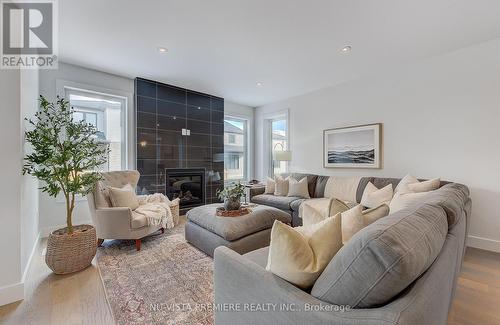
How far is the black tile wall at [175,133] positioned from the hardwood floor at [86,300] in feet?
6.70

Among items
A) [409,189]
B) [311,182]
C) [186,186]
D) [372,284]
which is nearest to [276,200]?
[311,182]

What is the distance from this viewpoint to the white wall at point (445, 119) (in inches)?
110

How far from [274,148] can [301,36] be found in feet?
11.0

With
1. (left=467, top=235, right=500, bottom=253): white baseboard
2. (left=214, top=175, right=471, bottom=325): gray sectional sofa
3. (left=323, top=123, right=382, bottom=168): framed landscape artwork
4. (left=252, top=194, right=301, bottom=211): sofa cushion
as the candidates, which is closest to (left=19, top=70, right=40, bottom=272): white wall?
(left=214, top=175, right=471, bottom=325): gray sectional sofa

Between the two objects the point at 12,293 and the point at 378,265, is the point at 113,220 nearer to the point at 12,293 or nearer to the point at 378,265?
the point at 12,293

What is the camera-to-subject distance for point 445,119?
10.1ft

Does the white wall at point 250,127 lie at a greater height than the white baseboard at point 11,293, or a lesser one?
greater

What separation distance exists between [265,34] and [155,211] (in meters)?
2.67

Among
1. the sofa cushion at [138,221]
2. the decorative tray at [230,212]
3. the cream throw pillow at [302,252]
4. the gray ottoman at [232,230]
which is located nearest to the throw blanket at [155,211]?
the sofa cushion at [138,221]

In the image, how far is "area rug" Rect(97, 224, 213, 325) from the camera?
65.3 inches

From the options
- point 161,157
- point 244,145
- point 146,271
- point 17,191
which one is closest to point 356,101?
point 244,145

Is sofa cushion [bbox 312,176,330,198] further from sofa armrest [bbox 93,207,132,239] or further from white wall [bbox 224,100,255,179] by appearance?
sofa armrest [bbox 93,207,132,239]

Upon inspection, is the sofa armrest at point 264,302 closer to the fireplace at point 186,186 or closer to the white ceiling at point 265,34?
the white ceiling at point 265,34

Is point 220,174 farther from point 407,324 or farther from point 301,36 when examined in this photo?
point 407,324
